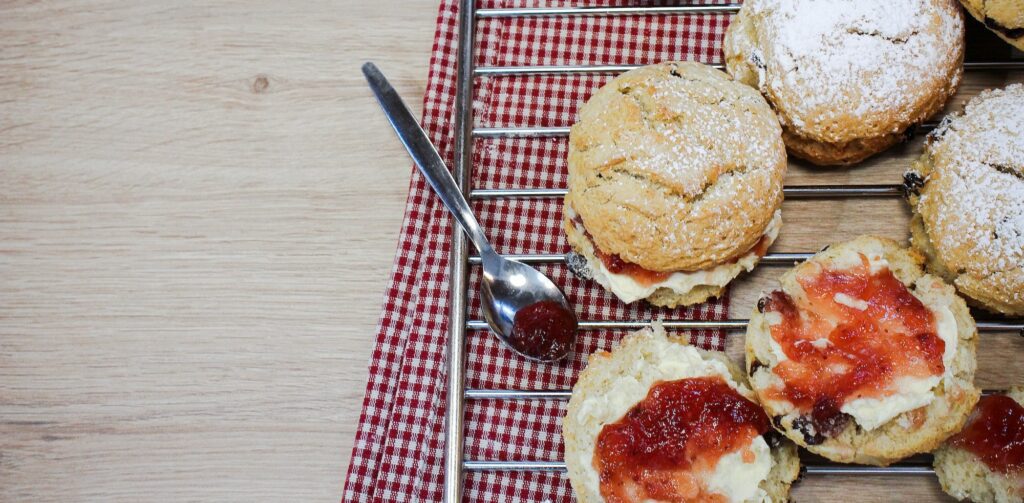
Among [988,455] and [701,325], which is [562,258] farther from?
[988,455]

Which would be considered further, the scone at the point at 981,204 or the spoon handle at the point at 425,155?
the spoon handle at the point at 425,155

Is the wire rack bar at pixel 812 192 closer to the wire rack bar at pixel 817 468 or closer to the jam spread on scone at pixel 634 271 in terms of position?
the jam spread on scone at pixel 634 271

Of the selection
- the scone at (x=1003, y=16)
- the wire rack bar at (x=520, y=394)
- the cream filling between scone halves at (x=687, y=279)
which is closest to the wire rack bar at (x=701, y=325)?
A: the cream filling between scone halves at (x=687, y=279)

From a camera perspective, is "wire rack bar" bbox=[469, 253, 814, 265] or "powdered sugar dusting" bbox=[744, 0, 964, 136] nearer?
"powdered sugar dusting" bbox=[744, 0, 964, 136]

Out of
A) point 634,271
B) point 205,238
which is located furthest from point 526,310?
point 205,238

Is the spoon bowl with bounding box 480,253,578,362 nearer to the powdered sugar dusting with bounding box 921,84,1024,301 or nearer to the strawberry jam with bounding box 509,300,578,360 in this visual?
the strawberry jam with bounding box 509,300,578,360

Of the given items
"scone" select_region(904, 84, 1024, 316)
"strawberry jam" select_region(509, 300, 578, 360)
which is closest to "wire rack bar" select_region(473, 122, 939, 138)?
"strawberry jam" select_region(509, 300, 578, 360)
